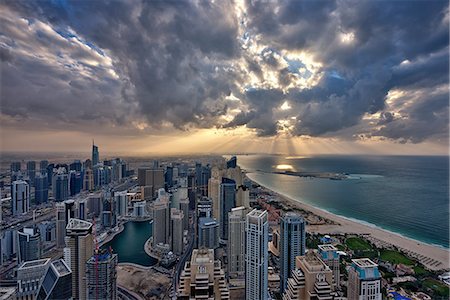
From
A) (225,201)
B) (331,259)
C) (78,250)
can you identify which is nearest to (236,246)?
(331,259)

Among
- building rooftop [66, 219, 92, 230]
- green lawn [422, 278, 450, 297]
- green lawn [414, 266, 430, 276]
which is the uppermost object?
building rooftop [66, 219, 92, 230]

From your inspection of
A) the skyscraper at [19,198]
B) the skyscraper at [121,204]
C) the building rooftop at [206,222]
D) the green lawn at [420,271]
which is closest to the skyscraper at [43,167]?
the skyscraper at [19,198]

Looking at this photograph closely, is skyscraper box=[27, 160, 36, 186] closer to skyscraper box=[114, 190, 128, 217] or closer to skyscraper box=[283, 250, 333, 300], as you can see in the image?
skyscraper box=[114, 190, 128, 217]

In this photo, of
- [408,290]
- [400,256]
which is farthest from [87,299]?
[400,256]

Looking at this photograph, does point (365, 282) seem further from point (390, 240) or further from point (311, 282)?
point (390, 240)

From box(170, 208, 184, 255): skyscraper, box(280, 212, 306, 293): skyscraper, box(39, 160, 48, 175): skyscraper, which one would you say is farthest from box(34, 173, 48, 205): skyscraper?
box(280, 212, 306, 293): skyscraper

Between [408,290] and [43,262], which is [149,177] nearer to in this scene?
[43,262]

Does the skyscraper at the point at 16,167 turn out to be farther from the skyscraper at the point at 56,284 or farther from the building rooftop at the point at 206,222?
the skyscraper at the point at 56,284
